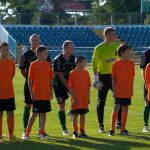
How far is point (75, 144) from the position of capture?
36.0ft

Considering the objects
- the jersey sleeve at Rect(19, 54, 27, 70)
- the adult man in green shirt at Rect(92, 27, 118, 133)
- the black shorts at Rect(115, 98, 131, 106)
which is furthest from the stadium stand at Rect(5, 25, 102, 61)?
the black shorts at Rect(115, 98, 131, 106)

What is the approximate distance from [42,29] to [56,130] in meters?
41.7

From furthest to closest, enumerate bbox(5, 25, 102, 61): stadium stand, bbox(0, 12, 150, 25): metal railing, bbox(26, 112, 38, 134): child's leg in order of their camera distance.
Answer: bbox(0, 12, 150, 25): metal railing < bbox(5, 25, 102, 61): stadium stand < bbox(26, 112, 38, 134): child's leg

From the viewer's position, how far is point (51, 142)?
36.8 ft

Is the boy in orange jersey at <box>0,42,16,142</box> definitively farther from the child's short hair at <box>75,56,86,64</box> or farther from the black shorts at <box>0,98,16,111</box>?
the child's short hair at <box>75,56,86,64</box>

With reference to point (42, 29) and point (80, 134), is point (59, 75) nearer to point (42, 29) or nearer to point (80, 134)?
point (80, 134)

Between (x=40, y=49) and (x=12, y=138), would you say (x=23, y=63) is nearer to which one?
(x=40, y=49)

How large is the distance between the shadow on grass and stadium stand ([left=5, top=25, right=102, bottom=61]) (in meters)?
39.8

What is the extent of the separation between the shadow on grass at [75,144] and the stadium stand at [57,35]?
3979 cm

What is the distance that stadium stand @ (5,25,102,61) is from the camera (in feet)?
172

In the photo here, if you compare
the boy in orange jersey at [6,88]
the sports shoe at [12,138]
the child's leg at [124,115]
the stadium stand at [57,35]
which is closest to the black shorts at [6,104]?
the boy in orange jersey at [6,88]

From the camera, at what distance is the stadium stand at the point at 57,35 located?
172 ft

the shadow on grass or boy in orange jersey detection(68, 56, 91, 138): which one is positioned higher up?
boy in orange jersey detection(68, 56, 91, 138)

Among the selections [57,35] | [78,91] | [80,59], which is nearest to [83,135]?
[78,91]
